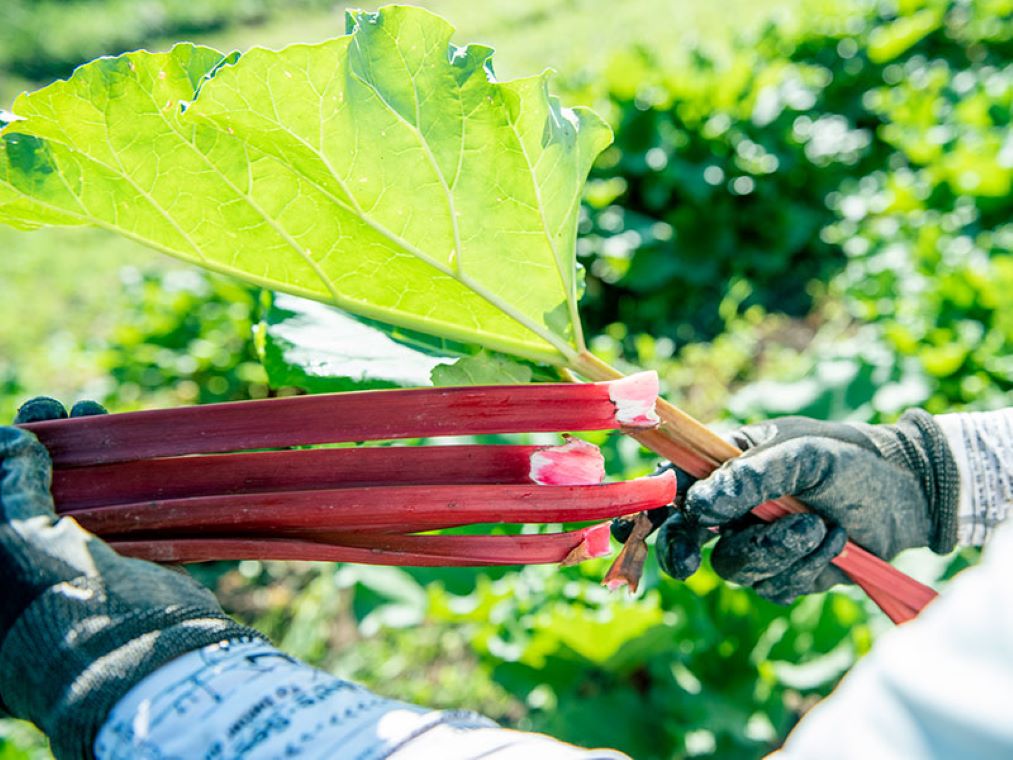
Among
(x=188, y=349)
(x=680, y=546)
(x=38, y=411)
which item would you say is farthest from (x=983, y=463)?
(x=188, y=349)

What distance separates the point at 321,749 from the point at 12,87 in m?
13.7

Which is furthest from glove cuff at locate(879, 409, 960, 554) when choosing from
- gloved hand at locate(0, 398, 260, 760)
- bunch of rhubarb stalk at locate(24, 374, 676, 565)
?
gloved hand at locate(0, 398, 260, 760)

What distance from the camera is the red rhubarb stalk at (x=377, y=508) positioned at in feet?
4.36

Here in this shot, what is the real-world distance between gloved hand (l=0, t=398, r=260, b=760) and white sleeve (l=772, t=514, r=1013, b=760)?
82 cm

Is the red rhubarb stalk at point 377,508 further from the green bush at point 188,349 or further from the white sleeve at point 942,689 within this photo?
the green bush at point 188,349

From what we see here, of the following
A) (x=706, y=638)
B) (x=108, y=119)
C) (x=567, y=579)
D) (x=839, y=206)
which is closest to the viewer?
(x=108, y=119)

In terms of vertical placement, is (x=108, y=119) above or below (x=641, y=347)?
above

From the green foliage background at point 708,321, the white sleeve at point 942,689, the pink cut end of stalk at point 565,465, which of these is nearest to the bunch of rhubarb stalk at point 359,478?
the pink cut end of stalk at point 565,465

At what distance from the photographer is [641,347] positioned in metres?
3.81

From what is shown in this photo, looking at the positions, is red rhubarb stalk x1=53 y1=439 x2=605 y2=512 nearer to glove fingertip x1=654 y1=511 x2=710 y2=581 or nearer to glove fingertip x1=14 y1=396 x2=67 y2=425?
glove fingertip x1=14 y1=396 x2=67 y2=425

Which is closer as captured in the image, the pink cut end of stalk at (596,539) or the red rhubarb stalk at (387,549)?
the red rhubarb stalk at (387,549)

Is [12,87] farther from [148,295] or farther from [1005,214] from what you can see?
[1005,214]

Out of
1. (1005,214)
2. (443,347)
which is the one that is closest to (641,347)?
(1005,214)

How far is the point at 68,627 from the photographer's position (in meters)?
1.09
